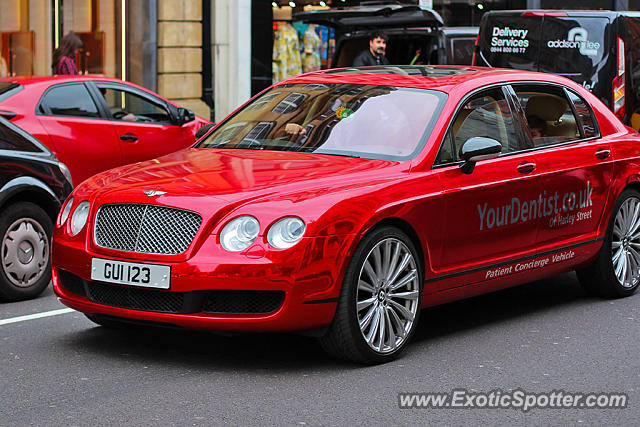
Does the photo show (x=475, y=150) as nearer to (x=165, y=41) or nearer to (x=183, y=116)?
(x=183, y=116)

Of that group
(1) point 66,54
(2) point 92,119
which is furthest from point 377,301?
(1) point 66,54

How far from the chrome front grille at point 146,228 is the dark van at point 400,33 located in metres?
10.9

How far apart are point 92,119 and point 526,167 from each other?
20.0ft

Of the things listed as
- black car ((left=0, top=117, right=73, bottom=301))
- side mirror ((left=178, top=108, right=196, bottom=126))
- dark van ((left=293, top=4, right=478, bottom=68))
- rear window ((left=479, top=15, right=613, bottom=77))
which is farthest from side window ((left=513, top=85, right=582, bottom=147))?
dark van ((left=293, top=4, right=478, bottom=68))

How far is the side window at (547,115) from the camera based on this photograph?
7.95 metres

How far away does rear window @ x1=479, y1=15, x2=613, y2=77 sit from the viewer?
14102 mm

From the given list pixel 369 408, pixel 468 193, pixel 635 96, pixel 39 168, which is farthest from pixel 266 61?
pixel 369 408

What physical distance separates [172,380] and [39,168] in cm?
316

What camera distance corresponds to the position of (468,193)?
276 inches

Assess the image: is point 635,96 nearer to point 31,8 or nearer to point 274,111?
point 274,111

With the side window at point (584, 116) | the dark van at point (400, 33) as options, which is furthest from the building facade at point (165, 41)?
the side window at point (584, 116)

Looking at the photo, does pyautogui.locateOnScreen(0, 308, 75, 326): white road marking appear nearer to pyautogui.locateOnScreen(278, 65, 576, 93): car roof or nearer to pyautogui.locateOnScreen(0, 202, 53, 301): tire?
pyautogui.locateOnScreen(0, 202, 53, 301): tire

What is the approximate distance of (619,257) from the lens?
8617 millimetres

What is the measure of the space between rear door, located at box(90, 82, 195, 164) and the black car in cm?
397
